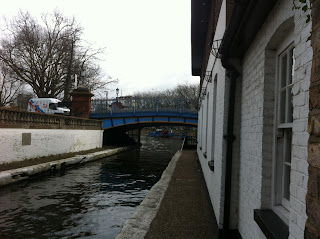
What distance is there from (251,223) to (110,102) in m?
21.6

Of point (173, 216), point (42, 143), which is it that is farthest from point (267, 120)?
point (42, 143)

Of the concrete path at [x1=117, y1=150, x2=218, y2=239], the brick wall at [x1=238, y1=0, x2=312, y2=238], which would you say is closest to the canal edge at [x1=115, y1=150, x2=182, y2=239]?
the concrete path at [x1=117, y1=150, x2=218, y2=239]

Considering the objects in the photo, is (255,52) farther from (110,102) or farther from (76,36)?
(76,36)

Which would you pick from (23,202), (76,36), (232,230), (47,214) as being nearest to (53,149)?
(23,202)

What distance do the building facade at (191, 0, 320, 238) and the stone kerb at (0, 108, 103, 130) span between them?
935 cm

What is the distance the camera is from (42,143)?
12.8m

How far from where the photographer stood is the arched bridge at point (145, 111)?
22656 millimetres

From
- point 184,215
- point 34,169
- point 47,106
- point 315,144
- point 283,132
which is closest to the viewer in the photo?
point 315,144

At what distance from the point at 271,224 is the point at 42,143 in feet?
41.0

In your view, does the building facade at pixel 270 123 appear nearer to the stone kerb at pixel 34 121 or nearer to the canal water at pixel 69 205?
the canal water at pixel 69 205

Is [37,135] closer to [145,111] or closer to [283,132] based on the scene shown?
[145,111]

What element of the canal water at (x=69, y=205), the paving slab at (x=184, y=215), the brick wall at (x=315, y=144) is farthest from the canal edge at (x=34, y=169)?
the brick wall at (x=315, y=144)

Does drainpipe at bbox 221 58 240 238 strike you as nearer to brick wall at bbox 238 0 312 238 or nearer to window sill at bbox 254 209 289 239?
brick wall at bbox 238 0 312 238

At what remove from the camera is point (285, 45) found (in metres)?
2.53
